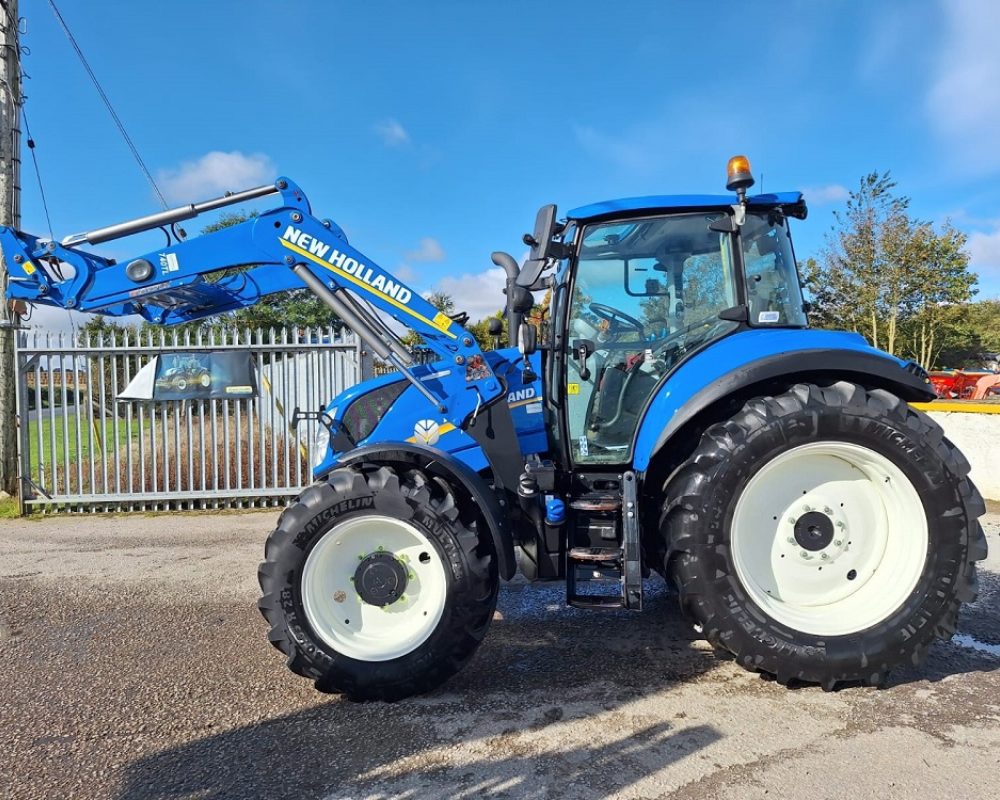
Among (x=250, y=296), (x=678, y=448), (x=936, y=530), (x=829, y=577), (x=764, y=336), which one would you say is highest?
(x=250, y=296)

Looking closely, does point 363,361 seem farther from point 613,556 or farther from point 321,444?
point 613,556

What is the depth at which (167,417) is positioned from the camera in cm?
823

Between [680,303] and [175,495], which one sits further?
[175,495]

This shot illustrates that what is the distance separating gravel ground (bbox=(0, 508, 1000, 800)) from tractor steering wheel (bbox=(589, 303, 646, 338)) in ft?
5.95

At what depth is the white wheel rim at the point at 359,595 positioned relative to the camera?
327cm

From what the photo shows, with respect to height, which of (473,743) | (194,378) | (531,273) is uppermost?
(531,273)

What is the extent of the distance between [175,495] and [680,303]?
6.77 m

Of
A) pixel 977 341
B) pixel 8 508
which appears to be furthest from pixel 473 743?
pixel 977 341

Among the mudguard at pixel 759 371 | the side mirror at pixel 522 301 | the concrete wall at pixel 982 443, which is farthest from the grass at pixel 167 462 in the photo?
the concrete wall at pixel 982 443

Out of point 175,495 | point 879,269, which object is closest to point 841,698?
point 175,495

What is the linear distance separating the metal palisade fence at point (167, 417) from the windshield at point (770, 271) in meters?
5.52

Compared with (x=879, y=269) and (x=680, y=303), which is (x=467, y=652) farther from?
(x=879, y=269)

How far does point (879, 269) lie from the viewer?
15984mm

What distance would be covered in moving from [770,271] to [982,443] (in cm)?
627
